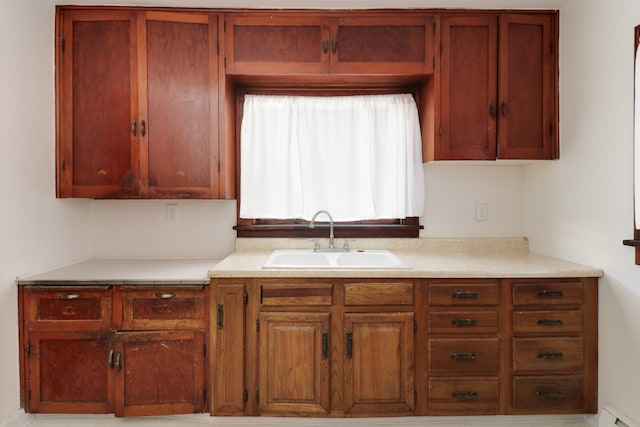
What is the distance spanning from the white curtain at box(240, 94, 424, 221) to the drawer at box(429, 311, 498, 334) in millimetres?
801

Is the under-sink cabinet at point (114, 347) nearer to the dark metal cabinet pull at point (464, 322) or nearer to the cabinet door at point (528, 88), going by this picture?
the dark metal cabinet pull at point (464, 322)

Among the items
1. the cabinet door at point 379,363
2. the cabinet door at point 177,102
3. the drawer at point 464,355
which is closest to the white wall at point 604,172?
the drawer at point 464,355

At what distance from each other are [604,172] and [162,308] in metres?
2.29

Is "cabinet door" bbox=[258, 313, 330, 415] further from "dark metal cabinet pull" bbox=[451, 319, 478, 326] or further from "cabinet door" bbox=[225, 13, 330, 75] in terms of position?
"cabinet door" bbox=[225, 13, 330, 75]

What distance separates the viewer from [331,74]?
2.29m

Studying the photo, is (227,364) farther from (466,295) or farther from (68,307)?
(466,295)

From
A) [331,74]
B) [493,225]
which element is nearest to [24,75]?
[331,74]

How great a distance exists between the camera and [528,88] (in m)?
2.31

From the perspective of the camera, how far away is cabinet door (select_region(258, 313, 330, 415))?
78.8 inches

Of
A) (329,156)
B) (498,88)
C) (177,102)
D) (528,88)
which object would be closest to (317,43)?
(329,156)

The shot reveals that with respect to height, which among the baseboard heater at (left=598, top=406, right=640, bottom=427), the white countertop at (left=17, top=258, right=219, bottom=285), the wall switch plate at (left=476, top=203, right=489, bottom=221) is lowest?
the baseboard heater at (left=598, top=406, right=640, bottom=427)

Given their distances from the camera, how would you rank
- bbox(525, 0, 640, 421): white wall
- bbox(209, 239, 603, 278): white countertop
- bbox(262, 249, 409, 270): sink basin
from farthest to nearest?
bbox(262, 249, 409, 270): sink basin
bbox(209, 239, 603, 278): white countertop
bbox(525, 0, 640, 421): white wall

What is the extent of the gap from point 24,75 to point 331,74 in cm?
157

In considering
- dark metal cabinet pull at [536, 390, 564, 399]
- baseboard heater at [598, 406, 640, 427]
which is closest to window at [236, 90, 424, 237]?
dark metal cabinet pull at [536, 390, 564, 399]
